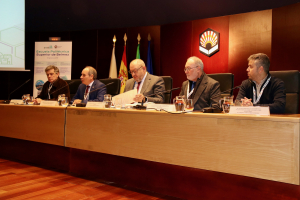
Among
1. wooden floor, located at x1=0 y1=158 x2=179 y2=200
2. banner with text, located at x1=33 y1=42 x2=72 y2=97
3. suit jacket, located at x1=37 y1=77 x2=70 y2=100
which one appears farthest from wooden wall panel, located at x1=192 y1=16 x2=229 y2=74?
wooden floor, located at x1=0 y1=158 x2=179 y2=200

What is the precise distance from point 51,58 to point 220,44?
10.5 feet

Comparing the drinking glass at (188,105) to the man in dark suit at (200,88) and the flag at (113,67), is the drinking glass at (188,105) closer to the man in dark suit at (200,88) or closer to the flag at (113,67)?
the man in dark suit at (200,88)

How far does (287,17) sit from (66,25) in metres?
4.27

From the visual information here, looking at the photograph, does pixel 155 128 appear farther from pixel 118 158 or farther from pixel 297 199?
pixel 297 199

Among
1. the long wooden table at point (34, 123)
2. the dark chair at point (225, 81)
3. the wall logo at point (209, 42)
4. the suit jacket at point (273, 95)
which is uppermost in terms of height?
the wall logo at point (209, 42)

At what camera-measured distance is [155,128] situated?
1.58 meters

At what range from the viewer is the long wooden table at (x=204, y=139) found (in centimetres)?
113

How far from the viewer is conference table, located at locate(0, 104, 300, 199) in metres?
1.14

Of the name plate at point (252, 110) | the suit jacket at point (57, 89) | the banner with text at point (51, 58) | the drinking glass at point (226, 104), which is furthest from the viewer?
the banner with text at point (51, 58)

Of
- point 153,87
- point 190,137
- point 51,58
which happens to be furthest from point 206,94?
point 51,58

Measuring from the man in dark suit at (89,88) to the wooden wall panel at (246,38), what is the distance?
2198 millimetres

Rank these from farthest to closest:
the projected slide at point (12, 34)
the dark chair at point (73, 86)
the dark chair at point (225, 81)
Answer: the projected slide at point (12, 34)
the dark chair at point (73, 86)
the dark chair at point (225, 81)

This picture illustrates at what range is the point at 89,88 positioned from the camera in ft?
10.4

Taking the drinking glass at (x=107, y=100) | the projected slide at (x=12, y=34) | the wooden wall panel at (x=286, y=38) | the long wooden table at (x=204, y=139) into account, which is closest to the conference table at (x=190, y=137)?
the long wooden table at (x=204, y=139)
